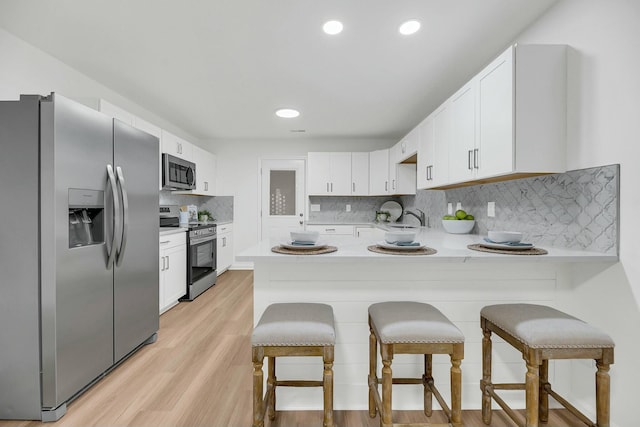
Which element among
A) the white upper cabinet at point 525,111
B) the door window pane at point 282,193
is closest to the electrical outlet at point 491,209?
the white upper cabinet at point 525,111

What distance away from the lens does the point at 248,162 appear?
18.7 feet

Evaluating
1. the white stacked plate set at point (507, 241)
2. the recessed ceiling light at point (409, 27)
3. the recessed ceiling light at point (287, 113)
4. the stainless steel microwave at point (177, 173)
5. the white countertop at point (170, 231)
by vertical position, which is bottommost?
the white countertop at point (170, 231)

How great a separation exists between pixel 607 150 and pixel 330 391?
1741 mm

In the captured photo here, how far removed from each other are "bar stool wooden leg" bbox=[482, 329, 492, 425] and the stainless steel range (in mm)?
3299

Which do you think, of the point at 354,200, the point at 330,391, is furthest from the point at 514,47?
the point at 354,200

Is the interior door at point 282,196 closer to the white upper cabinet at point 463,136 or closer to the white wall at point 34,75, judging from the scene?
the white wall at point 34,75

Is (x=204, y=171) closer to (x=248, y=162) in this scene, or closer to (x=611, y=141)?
(x=248, y=162)

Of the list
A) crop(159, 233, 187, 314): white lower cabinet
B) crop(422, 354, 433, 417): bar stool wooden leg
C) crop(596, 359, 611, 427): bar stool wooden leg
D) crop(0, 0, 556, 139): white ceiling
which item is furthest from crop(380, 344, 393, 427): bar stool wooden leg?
crop(159, 233, 187, 314): white lower cabinet

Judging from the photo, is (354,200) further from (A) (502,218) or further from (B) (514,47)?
(B) (514,47)

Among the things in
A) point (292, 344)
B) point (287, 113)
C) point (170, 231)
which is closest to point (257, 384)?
point (292, 344)

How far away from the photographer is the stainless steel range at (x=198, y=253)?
3.88 metres

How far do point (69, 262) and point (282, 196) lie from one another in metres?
4.13

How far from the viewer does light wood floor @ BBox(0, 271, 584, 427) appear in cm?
172

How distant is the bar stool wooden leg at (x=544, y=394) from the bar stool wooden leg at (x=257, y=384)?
56.5 inches
